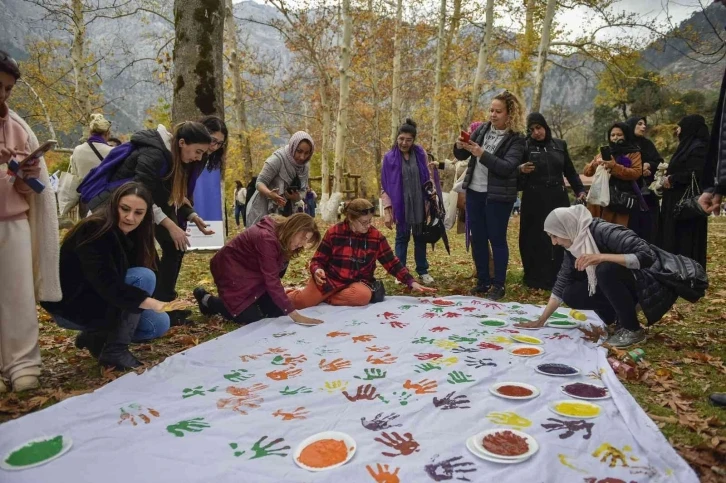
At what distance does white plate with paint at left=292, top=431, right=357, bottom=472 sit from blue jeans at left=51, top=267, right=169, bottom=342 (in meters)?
1.54

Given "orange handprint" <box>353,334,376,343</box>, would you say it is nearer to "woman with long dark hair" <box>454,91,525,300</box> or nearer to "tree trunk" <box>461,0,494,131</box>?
"woman with long dark hair" <box>454,91,525,300</box>

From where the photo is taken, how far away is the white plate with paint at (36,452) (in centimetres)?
180

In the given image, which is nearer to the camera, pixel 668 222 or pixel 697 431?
pixel 697 431

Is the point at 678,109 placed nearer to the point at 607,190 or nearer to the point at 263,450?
the point at 607,190

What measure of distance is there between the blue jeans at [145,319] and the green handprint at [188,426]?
102 cm

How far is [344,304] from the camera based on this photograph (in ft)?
14.7

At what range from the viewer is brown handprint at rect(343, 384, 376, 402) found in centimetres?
246

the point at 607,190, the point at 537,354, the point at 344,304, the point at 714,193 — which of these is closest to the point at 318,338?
the point at 344,304

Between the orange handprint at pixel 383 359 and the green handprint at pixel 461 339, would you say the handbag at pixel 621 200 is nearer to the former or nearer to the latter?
the green handprint at pixel 461 339

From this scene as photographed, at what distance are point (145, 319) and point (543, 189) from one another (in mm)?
4030

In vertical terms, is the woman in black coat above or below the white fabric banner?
above

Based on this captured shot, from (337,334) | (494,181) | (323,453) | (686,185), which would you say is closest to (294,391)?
(323,453)

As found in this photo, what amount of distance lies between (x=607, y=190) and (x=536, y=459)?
3.97 metres

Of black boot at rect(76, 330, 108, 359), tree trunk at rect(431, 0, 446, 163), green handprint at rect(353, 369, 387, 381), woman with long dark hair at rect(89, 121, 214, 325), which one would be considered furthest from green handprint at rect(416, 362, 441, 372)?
tree trunk at rect(431, 0, 446, 163)
